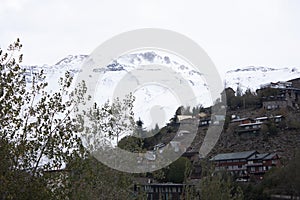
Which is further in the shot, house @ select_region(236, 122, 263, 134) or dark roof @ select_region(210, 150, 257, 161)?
house @ select_region(236, 122, 263, 134)

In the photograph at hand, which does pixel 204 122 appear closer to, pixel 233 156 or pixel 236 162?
pixel 233 156

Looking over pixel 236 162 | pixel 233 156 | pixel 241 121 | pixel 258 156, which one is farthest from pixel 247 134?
pixel 258 156

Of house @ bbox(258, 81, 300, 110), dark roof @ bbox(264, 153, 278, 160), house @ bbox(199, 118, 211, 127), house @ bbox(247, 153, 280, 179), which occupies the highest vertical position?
house @ bbox(258, 81, 300, 110)

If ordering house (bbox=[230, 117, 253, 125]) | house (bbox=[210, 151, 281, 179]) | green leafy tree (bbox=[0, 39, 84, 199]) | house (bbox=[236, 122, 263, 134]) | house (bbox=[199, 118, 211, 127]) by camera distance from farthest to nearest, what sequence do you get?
house (bbox=[230, 117, 253, 125]) < house (bbox=[199, 118, 211, 127]) < house (bbox=[236, 122, 263, 134]) < house (bbox=[210, 151, 281, 179]) < green leafy tree (bbox=[0, 39, 84, 199])

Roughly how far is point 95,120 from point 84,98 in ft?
5.91

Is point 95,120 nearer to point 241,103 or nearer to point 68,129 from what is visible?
point 68,129

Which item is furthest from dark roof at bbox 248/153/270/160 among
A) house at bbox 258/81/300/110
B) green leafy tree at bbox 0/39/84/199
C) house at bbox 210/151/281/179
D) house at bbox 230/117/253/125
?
green leafy tree at bbox 0/39/84/199

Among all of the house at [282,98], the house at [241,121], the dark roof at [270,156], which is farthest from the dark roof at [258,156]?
the house at [282,98]

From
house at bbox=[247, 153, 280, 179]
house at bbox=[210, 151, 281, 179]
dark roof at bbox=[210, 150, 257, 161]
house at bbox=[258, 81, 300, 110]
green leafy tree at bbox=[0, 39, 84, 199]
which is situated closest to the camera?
green leafy tree at bbox=[0, 39, 84, 199]

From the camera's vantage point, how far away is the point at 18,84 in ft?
28.7

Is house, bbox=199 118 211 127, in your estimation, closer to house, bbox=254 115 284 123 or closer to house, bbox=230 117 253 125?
house, bbox=230 117 253 125

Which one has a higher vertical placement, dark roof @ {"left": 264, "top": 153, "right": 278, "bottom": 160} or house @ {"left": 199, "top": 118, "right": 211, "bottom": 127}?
house @ {"left": 199, "top": 118, "right": 211, "bottom": 127}

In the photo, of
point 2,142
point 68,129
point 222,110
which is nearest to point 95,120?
point 68,129

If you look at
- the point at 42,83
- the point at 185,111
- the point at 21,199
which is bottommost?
the point at 21,199
